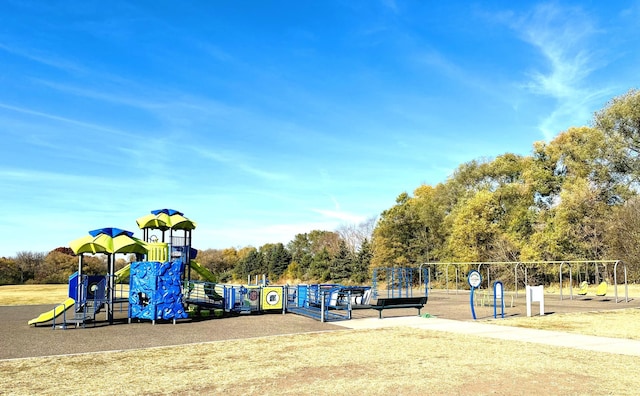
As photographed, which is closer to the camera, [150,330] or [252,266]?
[150,330]

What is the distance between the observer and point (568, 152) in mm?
42125

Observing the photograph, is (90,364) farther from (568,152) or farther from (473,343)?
(568,152)

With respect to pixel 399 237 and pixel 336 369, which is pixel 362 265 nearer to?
pixel 399 237

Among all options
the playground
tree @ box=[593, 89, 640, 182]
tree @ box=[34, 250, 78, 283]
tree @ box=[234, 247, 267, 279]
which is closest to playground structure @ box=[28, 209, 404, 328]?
the playground

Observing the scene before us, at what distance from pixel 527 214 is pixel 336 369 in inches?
1505

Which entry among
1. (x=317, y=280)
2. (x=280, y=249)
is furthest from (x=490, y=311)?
(x=280, y=249)

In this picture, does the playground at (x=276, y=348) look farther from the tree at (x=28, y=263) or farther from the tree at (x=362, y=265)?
the tree at (x=28, y=263)

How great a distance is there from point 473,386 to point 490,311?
13.6m

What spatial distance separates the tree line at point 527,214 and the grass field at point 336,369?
1193 inches

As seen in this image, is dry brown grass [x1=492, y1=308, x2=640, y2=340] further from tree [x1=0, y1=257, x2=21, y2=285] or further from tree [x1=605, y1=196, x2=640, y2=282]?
tree [x1=0, y1=257, x2=21, y2=285]

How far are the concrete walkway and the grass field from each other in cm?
76

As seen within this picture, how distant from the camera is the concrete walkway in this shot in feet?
37.3

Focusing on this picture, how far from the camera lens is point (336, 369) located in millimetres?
9031

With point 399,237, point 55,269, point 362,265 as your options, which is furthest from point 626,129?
point 55,269
